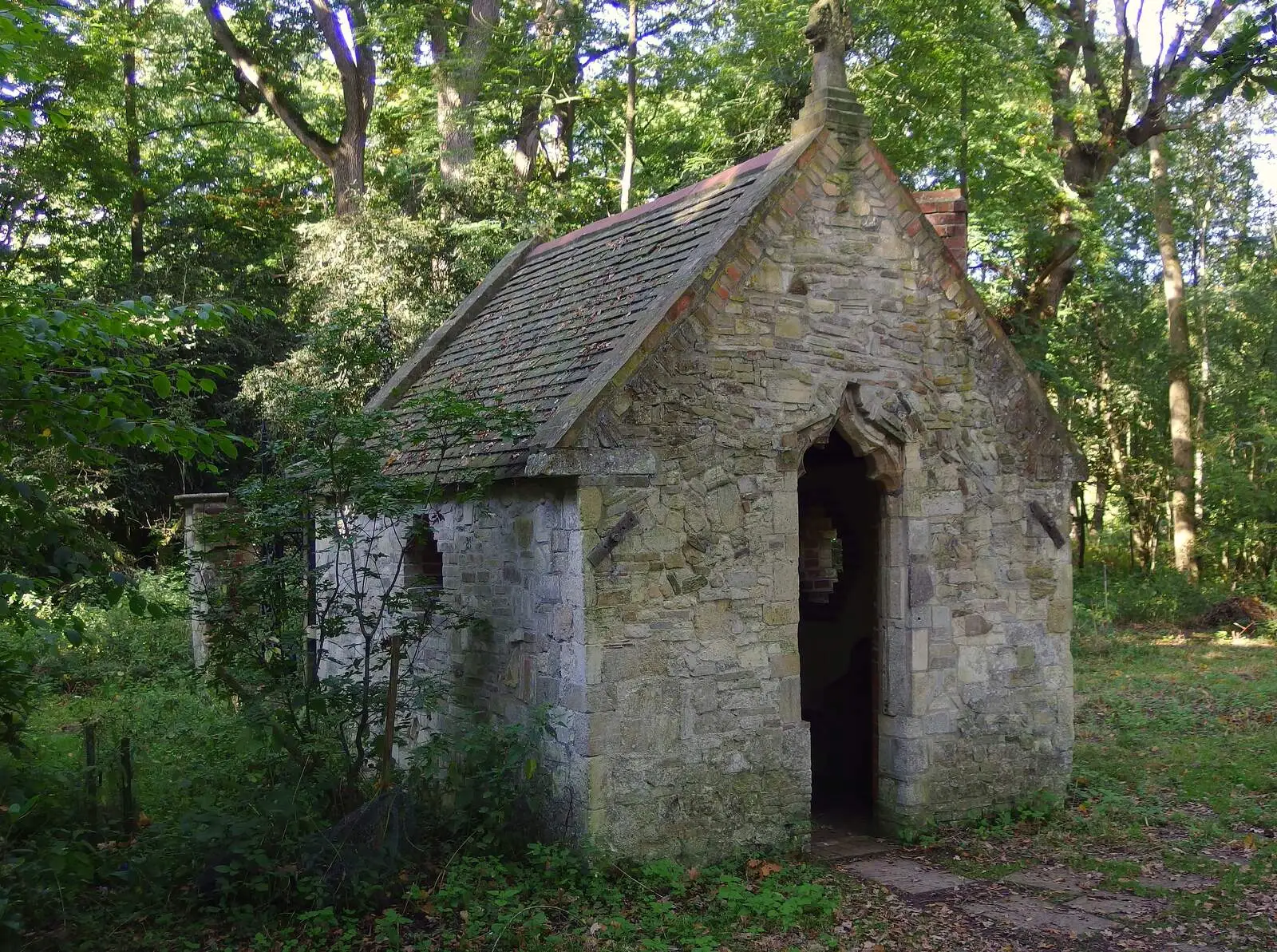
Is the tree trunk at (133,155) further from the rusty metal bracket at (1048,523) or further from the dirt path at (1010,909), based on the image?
the dirt path at (1010,909)

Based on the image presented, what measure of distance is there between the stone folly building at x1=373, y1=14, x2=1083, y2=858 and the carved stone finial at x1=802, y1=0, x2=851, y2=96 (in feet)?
0.19

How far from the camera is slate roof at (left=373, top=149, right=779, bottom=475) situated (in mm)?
8328

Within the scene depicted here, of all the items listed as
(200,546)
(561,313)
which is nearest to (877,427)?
(561,313)

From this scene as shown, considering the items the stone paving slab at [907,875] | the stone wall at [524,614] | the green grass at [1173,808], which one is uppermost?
the stone wall at [524,614]

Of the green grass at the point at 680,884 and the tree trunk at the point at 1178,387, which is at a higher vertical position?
the tree trunk at the point at 1178,387

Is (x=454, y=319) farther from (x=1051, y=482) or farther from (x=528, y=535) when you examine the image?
(x=1051, y=482)

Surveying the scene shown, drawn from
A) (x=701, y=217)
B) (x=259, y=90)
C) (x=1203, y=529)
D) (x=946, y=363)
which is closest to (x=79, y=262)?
(x=259, y=90)

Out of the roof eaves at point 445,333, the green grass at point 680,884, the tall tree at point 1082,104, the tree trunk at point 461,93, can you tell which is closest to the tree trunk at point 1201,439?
the tall tree at point 1082,104

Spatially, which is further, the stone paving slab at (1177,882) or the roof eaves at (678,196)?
the roof eaves at (678,196)

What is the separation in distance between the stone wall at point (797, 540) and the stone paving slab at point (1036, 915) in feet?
4.52

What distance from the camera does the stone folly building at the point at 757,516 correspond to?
7438 mm

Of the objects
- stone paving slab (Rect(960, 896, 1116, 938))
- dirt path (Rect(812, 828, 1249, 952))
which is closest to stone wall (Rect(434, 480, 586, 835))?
dirt path (Rect(812, 828, 1249, 952))

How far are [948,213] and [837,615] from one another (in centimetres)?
408

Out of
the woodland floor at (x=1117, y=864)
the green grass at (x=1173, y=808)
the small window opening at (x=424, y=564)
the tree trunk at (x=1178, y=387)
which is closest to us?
the woodland floor at (x=1117, y=864)
